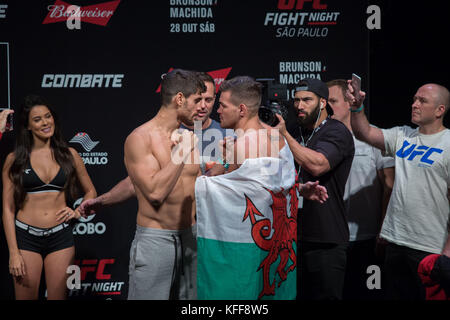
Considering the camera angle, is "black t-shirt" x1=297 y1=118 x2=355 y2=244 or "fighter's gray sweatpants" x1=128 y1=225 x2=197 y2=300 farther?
"black t-shirt" x1=297 y1=118 x2=355 y2=244


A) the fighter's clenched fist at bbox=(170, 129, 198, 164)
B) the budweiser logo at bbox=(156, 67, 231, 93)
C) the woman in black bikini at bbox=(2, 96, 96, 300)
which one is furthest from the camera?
the budweiser logo at bbox=(156, 67, 231, 93)

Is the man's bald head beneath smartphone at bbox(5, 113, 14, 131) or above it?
above

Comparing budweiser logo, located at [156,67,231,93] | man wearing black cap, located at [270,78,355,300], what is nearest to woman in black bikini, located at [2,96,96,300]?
budweiser logo, located at [156,67,231,93]

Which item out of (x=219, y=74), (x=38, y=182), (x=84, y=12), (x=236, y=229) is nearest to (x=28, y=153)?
(x=38, y=182)

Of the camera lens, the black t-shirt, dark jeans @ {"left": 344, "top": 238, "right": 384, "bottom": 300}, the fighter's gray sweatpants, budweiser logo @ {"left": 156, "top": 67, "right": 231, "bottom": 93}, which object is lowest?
dark jeans @ {"left": 344, "top": 238, "right": 384, "bottom": 300}

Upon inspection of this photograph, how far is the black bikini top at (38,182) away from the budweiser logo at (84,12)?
1.27 metres

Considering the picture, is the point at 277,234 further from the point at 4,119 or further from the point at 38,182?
the point at 4,119

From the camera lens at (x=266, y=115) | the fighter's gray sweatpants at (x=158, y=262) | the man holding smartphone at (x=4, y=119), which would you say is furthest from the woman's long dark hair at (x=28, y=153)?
the camera lens at (x=266, y=115)

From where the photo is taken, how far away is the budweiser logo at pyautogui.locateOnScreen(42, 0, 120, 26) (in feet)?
12.6

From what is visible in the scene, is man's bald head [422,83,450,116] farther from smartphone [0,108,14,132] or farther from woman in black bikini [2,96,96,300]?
smartphone [0,108,14,132]

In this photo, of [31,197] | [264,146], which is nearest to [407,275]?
[264,146]

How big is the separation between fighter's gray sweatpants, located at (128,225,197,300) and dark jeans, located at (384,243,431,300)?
144 cm

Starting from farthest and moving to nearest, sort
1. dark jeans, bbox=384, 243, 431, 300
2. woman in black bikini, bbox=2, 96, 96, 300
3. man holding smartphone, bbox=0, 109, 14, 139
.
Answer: man holding smartphone, bbox=0, 109, 14, 139, woman in black bikini, bbox=2, 96, 96, 300, dark jeans, bbox=384, 243, 431, 300

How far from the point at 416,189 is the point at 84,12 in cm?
291
